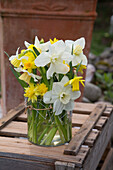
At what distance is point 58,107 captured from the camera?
40.2 inches

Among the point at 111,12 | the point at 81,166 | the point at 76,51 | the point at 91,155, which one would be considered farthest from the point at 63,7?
the point at 111,12

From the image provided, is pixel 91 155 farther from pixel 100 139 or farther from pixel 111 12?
pixel 111 12

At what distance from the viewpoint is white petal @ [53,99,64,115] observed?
1.01 meters

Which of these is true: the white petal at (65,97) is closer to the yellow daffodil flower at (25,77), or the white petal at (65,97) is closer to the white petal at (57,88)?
the white petal at (57,88)

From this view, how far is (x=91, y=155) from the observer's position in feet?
3.80

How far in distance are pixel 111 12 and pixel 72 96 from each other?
786cm

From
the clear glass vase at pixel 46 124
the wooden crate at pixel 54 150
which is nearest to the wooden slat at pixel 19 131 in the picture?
the wooden crate at pixel 54 150

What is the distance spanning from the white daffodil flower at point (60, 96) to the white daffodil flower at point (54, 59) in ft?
0.13

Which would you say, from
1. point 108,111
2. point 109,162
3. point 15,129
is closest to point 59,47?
point 15,129

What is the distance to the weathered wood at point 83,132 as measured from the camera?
Answer: 3.47 ft

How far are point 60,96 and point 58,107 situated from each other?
0.05m

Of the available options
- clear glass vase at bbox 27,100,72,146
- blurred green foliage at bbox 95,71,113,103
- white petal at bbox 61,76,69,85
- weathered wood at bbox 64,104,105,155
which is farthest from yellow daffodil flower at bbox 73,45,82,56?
blurred green foliage at bbox 95,71,113,103

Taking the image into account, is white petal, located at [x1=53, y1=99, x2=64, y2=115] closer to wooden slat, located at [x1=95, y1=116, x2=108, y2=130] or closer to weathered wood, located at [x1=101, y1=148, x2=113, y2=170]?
wooden slat, located at [x1=95, y1=116, x2=108, y2=130]

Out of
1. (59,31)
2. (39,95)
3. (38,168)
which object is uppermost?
(59,31)
